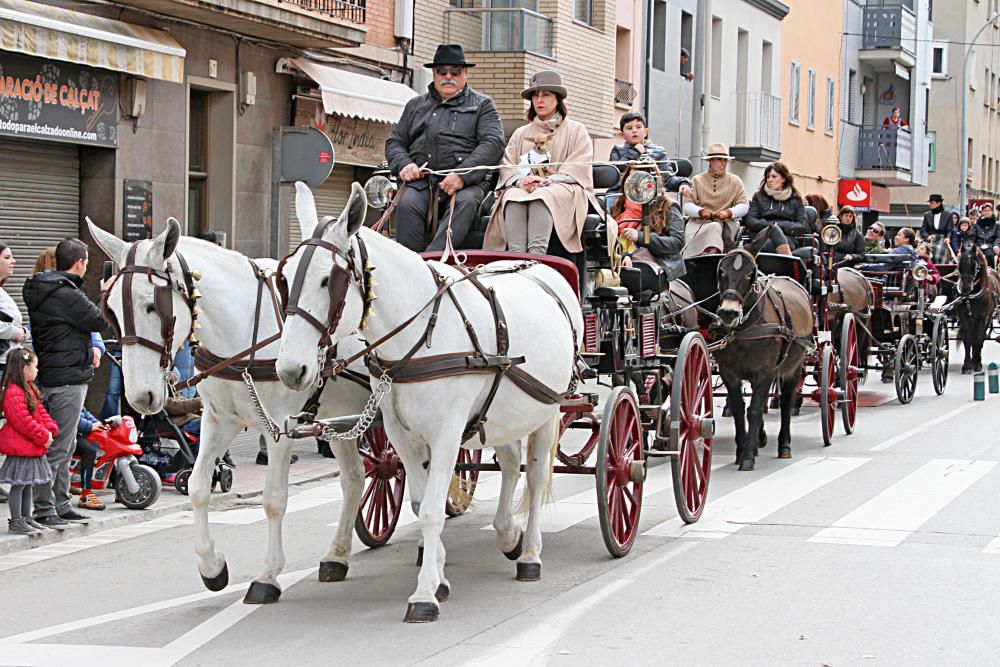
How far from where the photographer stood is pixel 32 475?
9.30 m

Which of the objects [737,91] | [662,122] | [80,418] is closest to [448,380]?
[80,418]

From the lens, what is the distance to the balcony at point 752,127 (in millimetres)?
34938

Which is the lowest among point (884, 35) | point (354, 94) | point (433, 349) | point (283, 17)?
point (433, 349)

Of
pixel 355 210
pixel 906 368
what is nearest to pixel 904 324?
pixel 906 368

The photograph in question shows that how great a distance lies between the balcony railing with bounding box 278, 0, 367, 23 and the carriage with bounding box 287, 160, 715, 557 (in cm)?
802

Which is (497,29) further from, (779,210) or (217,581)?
(217,581)

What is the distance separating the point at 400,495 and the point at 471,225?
1.77 m

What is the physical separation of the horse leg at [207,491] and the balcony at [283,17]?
8.51 metres

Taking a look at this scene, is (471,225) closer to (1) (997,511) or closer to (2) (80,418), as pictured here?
(2) (80,418)

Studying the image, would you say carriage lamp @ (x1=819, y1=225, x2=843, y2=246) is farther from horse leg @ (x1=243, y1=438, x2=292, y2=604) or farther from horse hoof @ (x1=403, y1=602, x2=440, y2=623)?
horse hoof @ (x1=403, y1=602, x2=440, y2=623)

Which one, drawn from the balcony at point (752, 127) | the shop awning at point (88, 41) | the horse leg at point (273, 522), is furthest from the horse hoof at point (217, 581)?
the balcony at point (752, 127)

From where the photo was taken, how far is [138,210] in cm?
1572

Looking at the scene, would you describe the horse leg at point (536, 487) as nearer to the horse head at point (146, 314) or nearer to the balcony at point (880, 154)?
the horse head at point (146, 314)

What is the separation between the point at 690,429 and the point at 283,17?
29.2 feet
